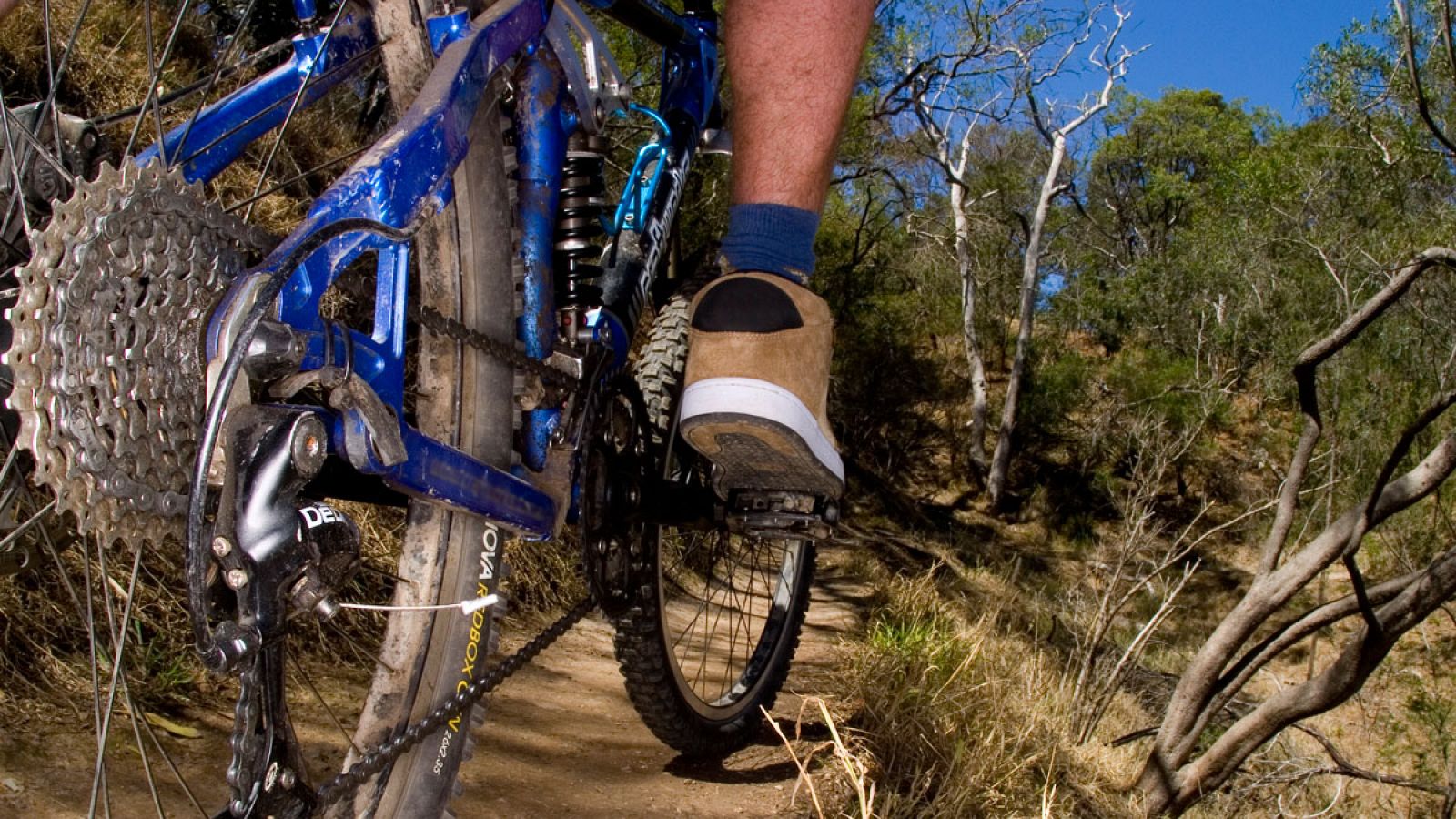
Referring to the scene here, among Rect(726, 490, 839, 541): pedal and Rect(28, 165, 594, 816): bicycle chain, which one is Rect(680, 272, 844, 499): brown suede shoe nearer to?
Rect(726, 490, 839, 541): pedal

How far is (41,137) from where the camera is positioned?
1.44 m

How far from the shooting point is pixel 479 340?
1432 mm

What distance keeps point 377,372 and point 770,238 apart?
0.66 metres

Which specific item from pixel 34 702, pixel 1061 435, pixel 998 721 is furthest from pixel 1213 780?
pixel 1061 435

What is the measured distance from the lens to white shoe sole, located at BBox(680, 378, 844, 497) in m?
1.58

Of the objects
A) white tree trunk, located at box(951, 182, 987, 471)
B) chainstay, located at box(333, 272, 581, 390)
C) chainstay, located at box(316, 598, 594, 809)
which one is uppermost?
white tree trunk, located at box(951, 182, 987, 471)

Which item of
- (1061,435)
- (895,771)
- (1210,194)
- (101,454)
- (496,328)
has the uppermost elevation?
(1210,194)

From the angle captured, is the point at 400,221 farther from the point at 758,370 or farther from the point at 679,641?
the point at 679,641

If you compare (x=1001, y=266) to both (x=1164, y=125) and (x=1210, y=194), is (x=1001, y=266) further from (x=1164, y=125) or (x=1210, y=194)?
(x=1164, y=125)

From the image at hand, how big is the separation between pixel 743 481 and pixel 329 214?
2.81ft

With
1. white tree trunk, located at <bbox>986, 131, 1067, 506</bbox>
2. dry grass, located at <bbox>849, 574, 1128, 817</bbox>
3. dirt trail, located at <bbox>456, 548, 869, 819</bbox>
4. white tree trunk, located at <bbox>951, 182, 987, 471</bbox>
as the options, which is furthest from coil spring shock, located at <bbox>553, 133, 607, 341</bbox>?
white tree trunk, located at <bbox>951, 182, 987, 471</bbox>

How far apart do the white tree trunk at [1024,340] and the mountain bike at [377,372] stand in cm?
2434

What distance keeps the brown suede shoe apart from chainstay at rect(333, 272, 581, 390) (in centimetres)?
20

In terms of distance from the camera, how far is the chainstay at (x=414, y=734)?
1.18 m
